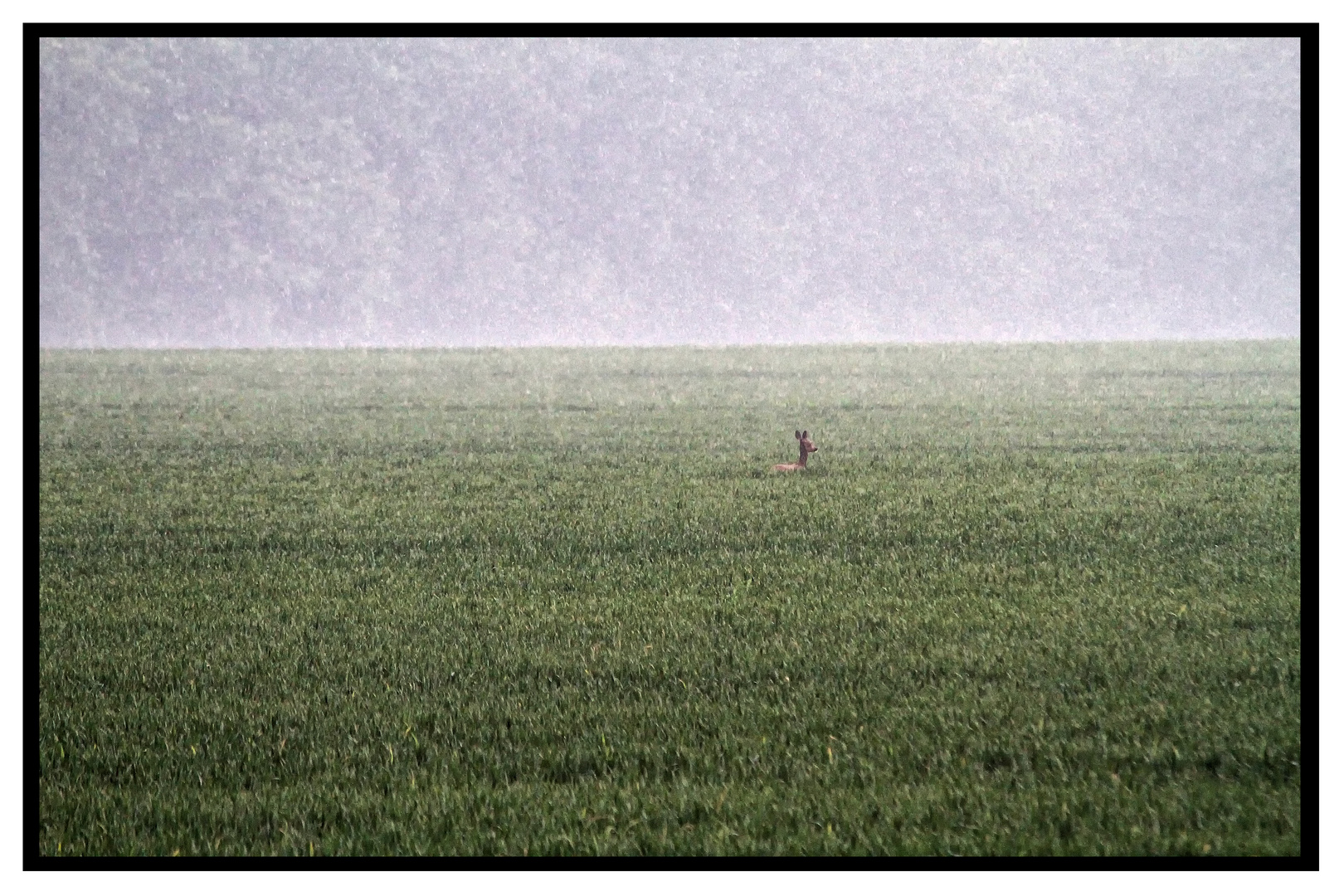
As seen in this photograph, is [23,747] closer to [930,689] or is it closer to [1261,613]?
[930,689]

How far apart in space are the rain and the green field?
2949cm

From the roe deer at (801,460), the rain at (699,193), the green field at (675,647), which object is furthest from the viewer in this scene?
the rain at (699,193)

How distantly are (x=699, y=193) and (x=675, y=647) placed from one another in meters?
41.3

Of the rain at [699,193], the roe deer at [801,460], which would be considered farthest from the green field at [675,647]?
the rain at [699,193]

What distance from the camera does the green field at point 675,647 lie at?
169 inches

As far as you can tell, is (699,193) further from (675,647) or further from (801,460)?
(675,647)

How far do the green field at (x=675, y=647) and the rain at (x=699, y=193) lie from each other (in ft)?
96.8

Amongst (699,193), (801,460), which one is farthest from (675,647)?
(699,193)

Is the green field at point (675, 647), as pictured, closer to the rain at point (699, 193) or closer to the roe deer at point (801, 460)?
the roe deer at point (801, 460)

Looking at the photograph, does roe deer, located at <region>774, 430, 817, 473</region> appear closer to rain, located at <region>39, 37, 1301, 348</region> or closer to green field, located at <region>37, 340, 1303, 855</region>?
green field, located at <region>37, 340, 1303, 855</region>

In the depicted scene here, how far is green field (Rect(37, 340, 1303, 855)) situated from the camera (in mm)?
4297

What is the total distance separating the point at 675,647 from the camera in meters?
6.14

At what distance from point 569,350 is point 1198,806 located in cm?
2395
